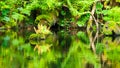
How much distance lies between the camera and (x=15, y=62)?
852 centimetres

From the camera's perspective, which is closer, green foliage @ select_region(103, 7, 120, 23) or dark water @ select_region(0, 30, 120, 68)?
dark water @ select_region(0, 30, 120, 68)

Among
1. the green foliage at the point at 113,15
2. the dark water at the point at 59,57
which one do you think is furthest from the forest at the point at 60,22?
the dark water at the point at 59,57

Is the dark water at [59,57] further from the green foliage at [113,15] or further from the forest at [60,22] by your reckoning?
the green foliage at [113,15]

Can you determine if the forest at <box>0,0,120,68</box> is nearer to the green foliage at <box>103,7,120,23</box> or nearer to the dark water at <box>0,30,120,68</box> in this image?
the green foliage at <box>103,7,120,23</box>

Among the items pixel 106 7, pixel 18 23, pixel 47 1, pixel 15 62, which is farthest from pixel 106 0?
pixel 15 62

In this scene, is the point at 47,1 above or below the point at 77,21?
above

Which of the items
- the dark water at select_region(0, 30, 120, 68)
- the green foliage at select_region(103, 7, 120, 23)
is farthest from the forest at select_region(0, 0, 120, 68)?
the dark water at select_region(0, 30, 120, 68)

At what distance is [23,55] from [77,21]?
816 centimetres

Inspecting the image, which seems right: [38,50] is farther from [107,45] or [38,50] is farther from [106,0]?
[106,0]

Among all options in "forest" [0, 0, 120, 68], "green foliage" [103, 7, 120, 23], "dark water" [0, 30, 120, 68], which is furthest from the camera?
"green foliage" [103, 7, 120, 23]

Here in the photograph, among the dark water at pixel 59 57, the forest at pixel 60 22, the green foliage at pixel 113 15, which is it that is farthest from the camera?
the green foliage at pixel 113 15

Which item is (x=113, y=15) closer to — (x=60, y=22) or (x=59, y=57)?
(x=60, y=22)

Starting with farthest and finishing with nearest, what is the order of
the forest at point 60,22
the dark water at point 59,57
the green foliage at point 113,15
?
the green foliage at point 113,15
the forest at point 60,22
the dark water at point 59,57

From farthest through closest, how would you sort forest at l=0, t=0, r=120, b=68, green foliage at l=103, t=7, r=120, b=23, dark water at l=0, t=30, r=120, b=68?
green foliage at l=103, t=7, r=120, b=23 → forest at l=0, t=0, r=120, b=68 → dark water at l=0, t=30, r=120, b=68
